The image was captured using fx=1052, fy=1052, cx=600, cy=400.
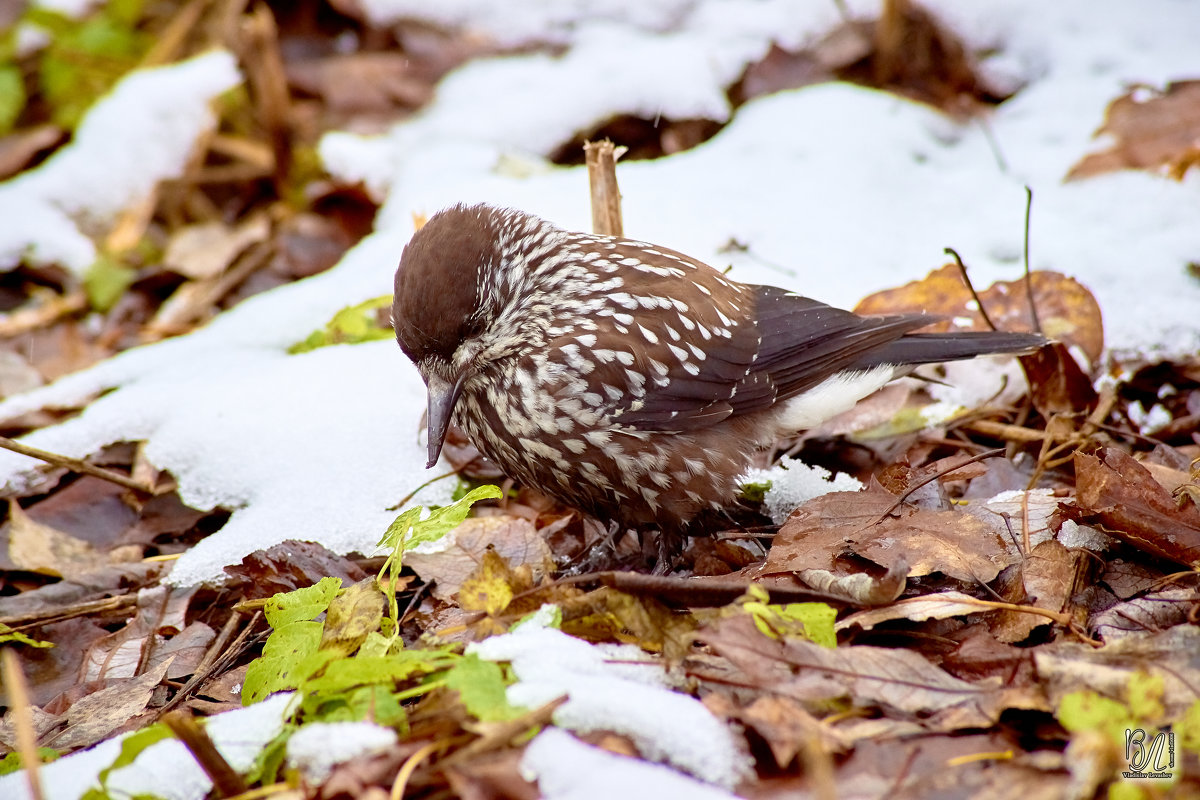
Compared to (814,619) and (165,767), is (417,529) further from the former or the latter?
(814,619)

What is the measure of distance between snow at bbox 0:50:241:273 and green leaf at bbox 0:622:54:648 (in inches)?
132

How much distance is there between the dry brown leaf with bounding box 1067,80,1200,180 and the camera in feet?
15.9

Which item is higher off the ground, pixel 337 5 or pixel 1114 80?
pixel 337 5

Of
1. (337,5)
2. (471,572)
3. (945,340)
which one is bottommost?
(471,572)

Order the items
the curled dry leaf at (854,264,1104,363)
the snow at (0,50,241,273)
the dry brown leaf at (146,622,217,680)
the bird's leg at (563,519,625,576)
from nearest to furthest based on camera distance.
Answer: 1. the dry brown leaf at (146,622,217,680)
2. the bird's leg at (563,519,625,576)
3. the curled dry leaf at (854,264,1104,363)
4. the snow at (0,50,241,273)

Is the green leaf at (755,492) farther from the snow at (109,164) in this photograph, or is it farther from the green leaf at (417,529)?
the snow at (109,164)

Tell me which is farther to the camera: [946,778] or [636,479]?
[636,479]

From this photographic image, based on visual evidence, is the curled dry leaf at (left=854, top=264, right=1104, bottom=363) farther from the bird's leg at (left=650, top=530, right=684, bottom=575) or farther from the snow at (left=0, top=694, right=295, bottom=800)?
the snow at (left=0, top=694, right=295, bottom=800)

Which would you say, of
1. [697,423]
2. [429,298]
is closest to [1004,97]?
[697,423]

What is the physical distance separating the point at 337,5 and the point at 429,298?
4536mm

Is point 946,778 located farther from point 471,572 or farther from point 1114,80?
point 1114,80

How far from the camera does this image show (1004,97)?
5.84 m

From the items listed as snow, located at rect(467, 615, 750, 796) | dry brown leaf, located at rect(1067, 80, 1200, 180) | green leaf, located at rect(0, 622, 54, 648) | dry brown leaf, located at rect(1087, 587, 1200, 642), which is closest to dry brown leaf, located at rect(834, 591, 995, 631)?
dry brown leaf, located at rect(1087, 587, 1200, 642)

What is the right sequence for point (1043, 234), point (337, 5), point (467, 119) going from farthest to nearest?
point (337, 5)
point (467, 119)
point (1043, 234)
